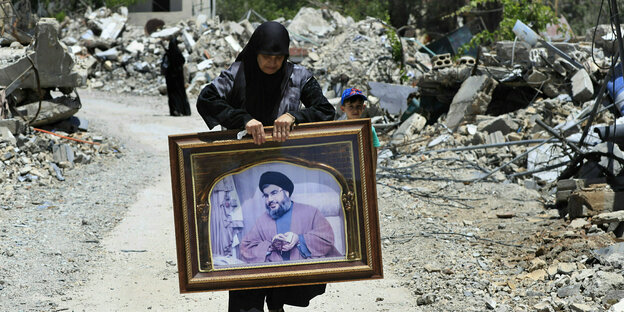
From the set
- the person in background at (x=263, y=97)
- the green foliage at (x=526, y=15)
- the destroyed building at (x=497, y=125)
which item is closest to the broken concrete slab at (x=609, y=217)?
the destroyed building at (x=497, y=125)

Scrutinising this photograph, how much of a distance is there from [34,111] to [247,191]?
876cm

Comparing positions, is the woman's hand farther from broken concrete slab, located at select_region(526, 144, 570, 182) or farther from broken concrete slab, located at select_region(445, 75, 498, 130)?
broken concrete slab, located at select_region(445, 75, 498, 130)

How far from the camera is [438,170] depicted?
916cm

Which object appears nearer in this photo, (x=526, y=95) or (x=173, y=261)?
(x=173, y=261)

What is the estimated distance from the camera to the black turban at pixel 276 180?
3188mm

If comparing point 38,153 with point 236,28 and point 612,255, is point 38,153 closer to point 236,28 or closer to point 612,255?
point 612,255

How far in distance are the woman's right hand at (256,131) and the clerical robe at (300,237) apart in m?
0.34

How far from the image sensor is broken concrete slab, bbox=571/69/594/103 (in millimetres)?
9977

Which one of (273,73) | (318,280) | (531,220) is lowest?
(531,220)

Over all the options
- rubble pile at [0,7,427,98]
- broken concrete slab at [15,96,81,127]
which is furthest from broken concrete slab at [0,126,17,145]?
rubble pile at [0,7,427,98]

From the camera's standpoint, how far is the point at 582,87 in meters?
9.98

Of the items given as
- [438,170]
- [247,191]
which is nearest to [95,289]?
[247,191]

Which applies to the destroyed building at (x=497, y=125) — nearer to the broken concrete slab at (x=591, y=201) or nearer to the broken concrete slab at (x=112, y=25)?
the broken concrete slab at (x=591, y=201)

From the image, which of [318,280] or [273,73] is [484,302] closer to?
[318,280]
